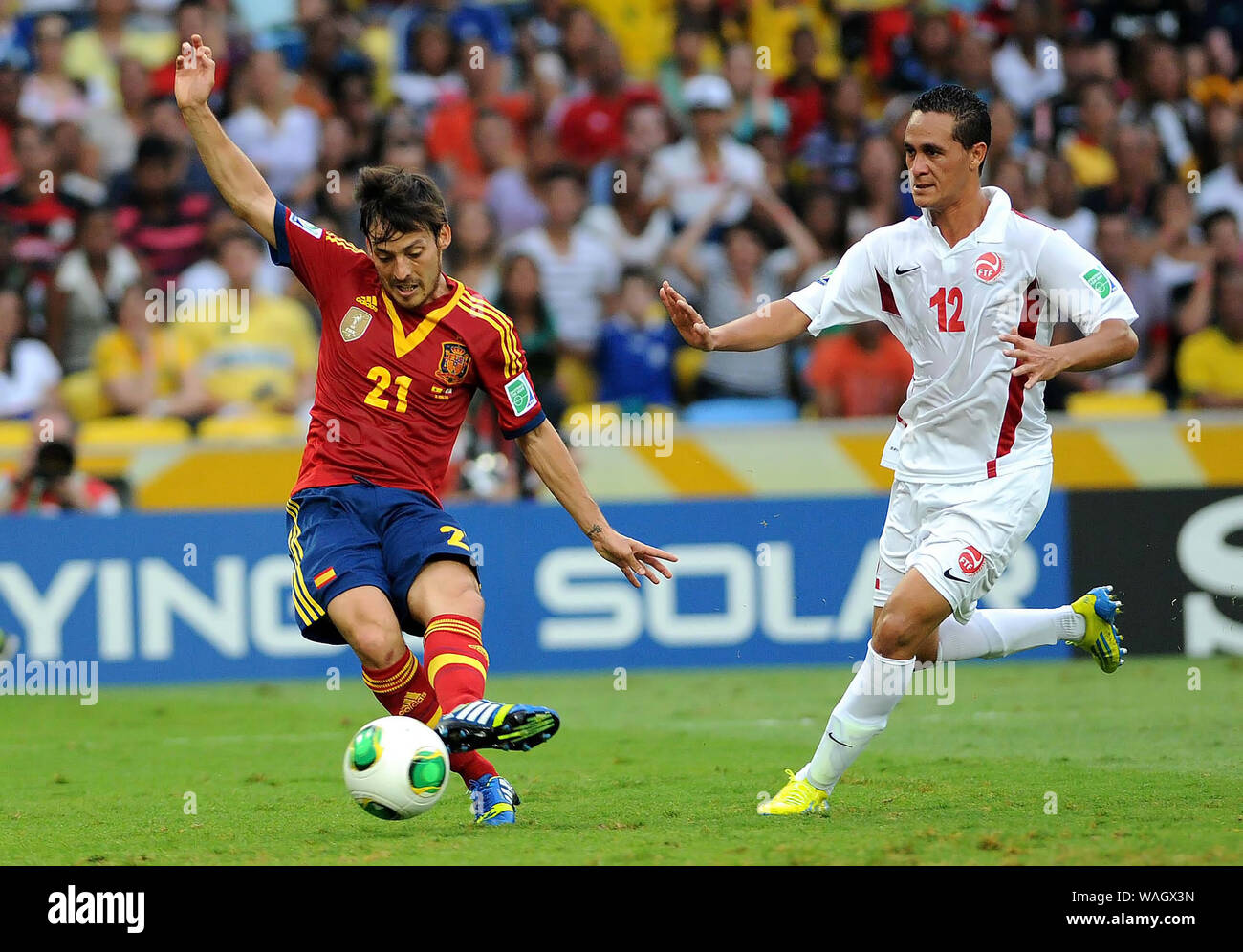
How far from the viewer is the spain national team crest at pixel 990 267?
6562mm

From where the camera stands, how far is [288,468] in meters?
11.6

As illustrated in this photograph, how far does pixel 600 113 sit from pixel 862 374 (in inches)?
142

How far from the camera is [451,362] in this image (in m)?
6.54

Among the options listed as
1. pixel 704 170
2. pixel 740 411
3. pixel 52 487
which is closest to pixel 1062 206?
pixel 704 170

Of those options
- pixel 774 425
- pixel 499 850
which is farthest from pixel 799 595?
pixel 499 850

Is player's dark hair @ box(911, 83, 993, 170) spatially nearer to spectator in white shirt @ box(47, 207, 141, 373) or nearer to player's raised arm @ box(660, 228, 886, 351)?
player's raised arm @ box(660, 228, 886, 351)

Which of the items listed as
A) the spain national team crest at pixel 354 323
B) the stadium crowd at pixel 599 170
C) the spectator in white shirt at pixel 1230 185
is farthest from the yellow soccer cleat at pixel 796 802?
the spectator in white shirt at pixel 1230 185

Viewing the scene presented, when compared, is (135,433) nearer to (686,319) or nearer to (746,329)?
(746,329)

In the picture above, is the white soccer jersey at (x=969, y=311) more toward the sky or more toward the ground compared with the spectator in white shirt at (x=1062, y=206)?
more toward the ground

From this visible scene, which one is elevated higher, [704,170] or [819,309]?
[704,170]

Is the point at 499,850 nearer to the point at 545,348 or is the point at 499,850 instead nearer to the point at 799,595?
the point at 799,595

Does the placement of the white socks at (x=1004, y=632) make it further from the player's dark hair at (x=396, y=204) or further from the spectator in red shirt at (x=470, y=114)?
the spectator in red shirt at (x=470, y=114)

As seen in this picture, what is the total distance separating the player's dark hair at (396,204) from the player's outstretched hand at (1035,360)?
209 centimetres

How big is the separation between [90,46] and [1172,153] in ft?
30.5
